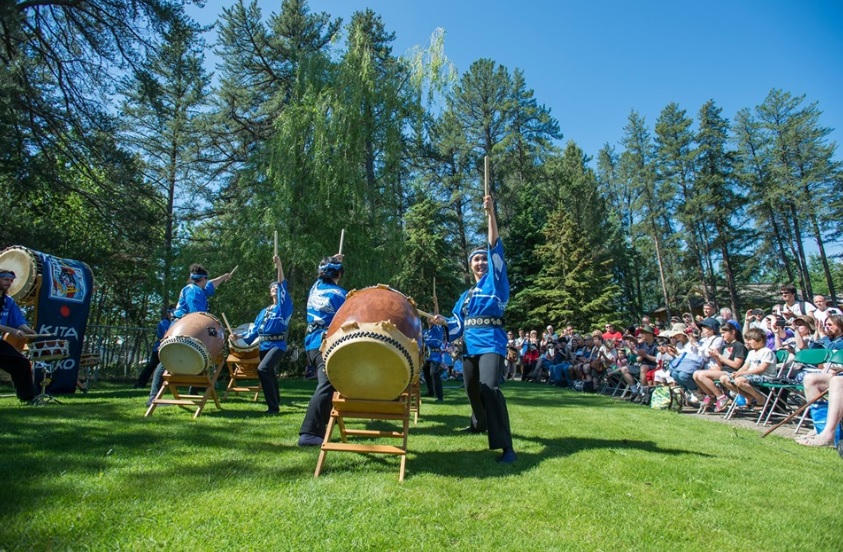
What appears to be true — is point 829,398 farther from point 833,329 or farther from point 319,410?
point 319,410

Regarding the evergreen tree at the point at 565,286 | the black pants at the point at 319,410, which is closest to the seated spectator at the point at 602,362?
the black pants at the point at 319,410

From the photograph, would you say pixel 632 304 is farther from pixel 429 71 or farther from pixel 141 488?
pixel 141 488

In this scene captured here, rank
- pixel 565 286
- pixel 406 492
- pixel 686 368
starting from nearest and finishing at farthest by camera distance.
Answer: pixel 406 492
pixel 686 368
pixel 565 286

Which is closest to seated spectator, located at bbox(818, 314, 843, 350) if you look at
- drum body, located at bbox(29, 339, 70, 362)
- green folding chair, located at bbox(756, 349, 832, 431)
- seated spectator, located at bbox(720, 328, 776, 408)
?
green folding chair, located at bbox(756, 349, 832, 431)

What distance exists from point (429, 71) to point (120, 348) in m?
12.2

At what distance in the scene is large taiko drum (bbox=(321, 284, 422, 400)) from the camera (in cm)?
336

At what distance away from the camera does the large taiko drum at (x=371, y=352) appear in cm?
336

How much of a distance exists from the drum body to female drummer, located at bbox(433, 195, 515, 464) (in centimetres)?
528

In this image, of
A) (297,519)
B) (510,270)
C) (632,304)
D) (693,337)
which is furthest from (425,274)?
(297,519)

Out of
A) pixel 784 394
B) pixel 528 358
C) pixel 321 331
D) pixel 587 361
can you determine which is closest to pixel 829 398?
pixel 784 394

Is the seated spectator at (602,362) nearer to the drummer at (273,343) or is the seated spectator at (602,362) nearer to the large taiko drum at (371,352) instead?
the drummer at (273,343)

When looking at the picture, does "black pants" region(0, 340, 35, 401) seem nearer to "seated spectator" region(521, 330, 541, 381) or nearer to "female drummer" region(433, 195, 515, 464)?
"female drummer" region(433, 195, 515, 464)

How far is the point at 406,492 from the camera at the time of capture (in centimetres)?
294

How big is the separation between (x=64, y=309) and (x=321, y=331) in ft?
18.4
